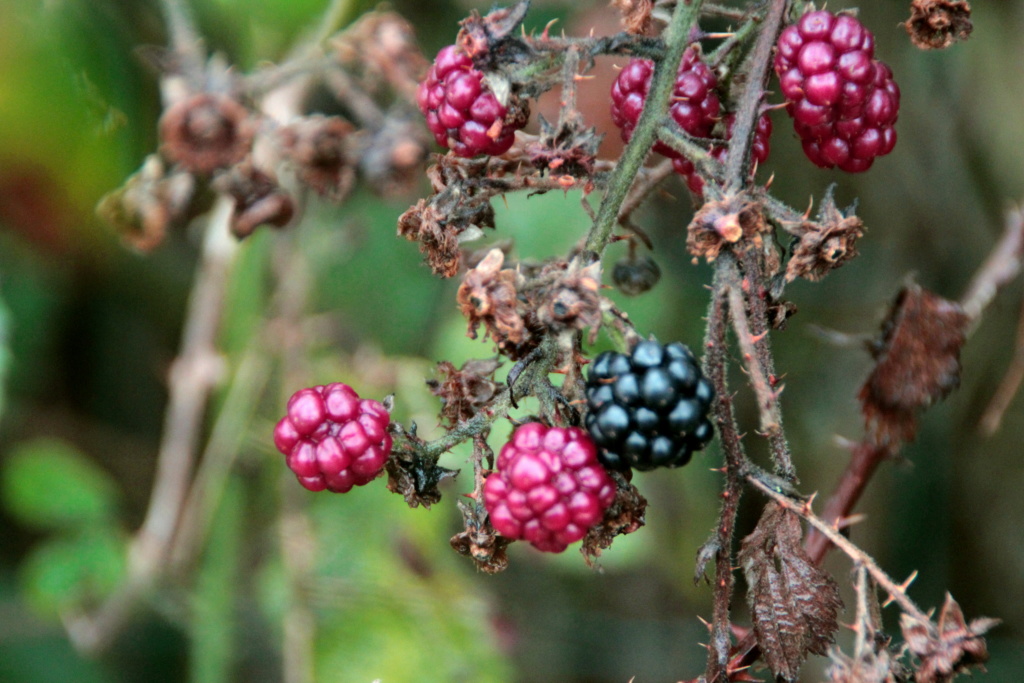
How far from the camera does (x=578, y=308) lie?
106 centimetres

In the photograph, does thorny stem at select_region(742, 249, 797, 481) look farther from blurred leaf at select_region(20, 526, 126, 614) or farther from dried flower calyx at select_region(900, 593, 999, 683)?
blurred leaf at select_region(20, 526, 126, 614)

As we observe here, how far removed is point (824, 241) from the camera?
1.14m

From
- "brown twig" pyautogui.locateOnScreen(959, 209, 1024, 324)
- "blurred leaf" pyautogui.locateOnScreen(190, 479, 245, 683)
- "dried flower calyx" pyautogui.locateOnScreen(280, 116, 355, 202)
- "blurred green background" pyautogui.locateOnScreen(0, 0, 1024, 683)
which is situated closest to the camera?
"brown twig" pyautogui.locateOnScreen(959, 209, 1024, 324)

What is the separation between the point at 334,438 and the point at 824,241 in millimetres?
730

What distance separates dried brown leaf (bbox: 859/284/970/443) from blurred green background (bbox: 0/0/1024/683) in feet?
2.78

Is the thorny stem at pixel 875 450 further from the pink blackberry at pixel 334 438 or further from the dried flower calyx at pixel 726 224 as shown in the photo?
the pink blackberry at pixel 334 438

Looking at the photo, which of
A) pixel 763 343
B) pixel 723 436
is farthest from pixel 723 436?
pixel 763 343

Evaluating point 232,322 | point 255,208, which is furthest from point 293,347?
point 255,208

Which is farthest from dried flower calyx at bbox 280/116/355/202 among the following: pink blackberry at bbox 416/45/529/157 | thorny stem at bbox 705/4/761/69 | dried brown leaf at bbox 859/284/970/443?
dried brown leaf at bbox 859/284/970/443

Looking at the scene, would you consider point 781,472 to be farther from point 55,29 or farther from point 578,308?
point 55,29

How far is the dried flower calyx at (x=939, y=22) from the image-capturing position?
Answer: 50.3 inches

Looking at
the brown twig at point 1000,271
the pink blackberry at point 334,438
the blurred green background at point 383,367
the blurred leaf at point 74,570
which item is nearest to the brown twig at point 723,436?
the pink blackberry at point 334,438

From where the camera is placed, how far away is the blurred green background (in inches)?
95.3

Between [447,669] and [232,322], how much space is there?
1.21 meters
